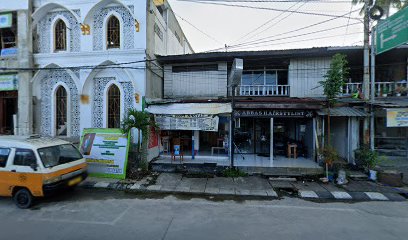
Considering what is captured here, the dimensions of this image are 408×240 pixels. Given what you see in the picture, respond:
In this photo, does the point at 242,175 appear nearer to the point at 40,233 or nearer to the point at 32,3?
the point at 40,233

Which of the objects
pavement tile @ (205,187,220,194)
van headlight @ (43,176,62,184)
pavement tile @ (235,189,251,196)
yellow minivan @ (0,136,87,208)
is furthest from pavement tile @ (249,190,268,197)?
van headlight @ (43,176,62,184)

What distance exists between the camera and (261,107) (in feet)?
30.5

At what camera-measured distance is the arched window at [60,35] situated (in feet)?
35.4

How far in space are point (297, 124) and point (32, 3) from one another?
1535 cm

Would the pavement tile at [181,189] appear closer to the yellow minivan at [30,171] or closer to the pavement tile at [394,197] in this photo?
the yellow minivan at [30,171]

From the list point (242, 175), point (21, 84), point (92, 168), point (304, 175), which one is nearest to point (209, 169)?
point (242, 175)

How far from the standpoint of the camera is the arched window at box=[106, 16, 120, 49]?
10.3m

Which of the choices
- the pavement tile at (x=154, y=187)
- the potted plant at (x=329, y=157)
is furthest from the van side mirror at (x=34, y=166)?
the potted plant at (x=329, y=157)

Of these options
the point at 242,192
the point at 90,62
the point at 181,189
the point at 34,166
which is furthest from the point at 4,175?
the point at 242,192

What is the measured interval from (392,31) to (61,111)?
15251 millimetres

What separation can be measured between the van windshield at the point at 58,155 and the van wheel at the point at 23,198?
0.94 metres

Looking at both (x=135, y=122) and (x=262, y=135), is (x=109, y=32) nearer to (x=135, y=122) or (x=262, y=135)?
(x=135, y=122)

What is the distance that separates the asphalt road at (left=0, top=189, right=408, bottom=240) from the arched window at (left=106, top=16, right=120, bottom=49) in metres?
7.14

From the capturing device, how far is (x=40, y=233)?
438 centimetres
